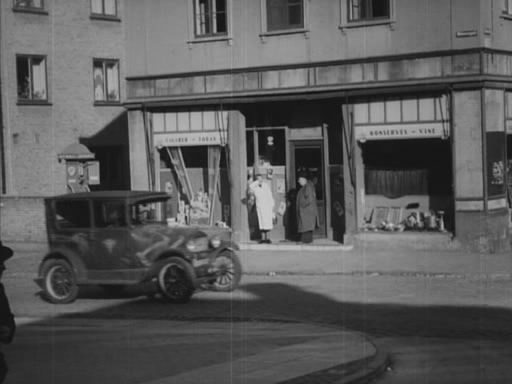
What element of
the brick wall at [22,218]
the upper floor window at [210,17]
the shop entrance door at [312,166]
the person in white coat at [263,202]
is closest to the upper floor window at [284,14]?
the upper floor window at [210,17]

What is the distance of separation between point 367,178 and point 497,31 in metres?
4.71

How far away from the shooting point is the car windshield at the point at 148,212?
52.5 ft

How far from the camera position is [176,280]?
15.8 meters

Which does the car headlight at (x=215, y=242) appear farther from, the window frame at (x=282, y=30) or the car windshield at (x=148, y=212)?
the window frame at (x=282, y=30)

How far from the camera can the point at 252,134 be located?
83.3ft

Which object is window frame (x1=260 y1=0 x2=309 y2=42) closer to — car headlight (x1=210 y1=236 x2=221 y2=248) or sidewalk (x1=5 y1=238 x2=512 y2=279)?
sidewalk (x1=5 y1=238 x2=512 y2=279)

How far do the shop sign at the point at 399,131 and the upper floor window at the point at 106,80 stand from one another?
714 inches

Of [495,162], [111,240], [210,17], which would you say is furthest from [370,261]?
[210,17]

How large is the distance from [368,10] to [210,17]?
176 inches

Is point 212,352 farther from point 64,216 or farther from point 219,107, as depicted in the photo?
point 219,107

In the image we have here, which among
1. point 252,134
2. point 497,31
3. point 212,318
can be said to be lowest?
point 212,318

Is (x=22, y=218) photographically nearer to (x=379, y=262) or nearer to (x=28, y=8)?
(x=28, y=8)

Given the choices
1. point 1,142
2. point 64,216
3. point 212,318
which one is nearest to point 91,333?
point 212,318

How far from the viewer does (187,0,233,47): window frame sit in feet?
81.3
